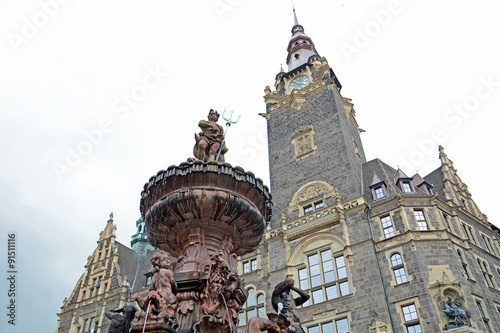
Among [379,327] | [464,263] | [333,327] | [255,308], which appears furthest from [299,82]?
[379,327]

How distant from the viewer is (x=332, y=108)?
86.7 feet

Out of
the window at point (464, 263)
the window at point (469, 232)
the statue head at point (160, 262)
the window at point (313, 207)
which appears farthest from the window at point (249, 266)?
the statue head at point (160, 262)

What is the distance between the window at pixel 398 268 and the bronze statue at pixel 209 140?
12.6m

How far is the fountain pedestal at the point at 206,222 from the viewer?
668 cm

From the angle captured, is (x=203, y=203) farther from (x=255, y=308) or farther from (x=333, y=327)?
(x=255, y=308)

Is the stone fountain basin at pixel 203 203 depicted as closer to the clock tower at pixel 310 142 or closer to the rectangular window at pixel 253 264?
the clock tower at pixel 310 142

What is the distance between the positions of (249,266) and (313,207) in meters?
5.14

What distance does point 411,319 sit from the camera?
16859mm

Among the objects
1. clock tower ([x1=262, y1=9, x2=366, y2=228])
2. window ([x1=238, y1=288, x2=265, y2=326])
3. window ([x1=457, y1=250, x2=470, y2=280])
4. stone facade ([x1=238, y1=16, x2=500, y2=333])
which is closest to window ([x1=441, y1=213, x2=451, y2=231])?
stone facade ([x1=238, y1=16, x2=500, y2=333])

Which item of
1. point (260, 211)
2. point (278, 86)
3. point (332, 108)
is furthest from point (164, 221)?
point (278, 86)

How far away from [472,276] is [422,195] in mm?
4338

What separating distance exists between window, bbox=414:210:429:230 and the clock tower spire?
15.9 m

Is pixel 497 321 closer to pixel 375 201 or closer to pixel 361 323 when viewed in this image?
pixel 361 323

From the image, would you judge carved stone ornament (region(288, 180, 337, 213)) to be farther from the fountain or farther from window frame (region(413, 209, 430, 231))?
the fountain
